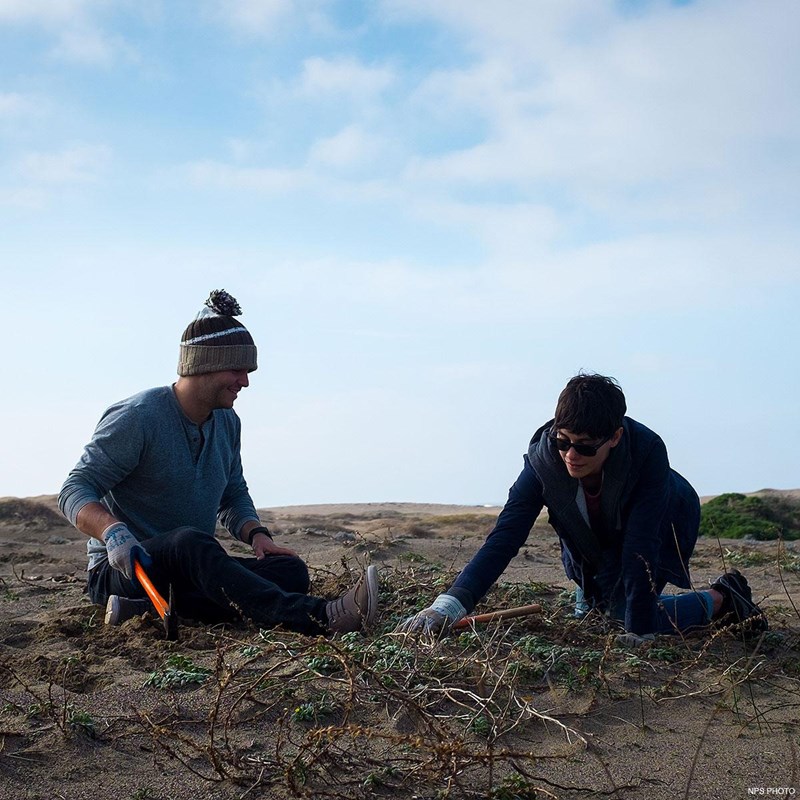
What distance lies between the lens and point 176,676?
10.9 ft

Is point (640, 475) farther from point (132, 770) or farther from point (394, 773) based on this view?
point (132, 770)

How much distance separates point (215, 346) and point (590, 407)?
1637 millimetres

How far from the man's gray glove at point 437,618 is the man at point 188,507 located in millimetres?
207

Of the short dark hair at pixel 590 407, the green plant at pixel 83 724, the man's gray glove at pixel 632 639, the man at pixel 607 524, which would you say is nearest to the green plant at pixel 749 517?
the man at pixel 607 524

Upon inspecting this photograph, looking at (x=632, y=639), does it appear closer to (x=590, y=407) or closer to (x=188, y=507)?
(x=590, y=407)

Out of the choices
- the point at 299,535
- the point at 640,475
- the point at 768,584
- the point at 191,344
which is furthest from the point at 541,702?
the point at 299,535

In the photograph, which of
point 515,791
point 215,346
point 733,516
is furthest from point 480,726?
point 733,516

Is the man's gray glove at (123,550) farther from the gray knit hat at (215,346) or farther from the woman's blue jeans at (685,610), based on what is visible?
the woman's blue jeans at (685,610)

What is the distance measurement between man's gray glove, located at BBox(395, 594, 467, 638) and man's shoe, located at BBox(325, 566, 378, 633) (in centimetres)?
13

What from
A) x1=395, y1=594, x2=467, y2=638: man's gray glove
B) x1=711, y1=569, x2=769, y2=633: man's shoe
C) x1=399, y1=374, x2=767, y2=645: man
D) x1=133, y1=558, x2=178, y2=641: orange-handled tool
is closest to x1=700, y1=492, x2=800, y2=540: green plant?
x1=711, y1=569, x2=769, y2=633: man's shoe

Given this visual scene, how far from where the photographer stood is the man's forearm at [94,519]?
3.96 m

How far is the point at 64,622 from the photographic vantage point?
4.25 meters

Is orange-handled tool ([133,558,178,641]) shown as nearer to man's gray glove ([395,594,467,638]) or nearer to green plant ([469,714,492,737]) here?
man's gray glove ([395,594,467,638])

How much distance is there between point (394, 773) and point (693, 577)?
12.9ft
